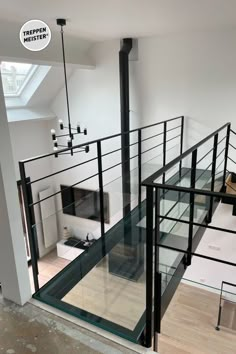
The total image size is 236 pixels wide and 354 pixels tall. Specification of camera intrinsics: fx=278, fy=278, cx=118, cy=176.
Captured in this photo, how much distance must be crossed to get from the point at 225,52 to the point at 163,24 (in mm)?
1089

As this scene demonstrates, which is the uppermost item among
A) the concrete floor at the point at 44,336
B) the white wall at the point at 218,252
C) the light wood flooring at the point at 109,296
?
the concrete floor at the point at 44,336

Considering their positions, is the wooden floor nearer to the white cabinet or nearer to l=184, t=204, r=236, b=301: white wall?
l=184, t=204, r=236, b=301: white wall

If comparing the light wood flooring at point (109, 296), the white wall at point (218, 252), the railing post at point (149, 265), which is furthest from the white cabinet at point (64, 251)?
the railing post at point (149, 265)

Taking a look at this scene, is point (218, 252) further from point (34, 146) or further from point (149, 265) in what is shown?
point (34, 146)

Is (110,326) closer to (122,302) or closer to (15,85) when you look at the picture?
(122,302)

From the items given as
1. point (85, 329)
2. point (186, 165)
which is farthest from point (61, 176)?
point (85, 329)

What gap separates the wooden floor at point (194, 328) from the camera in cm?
390

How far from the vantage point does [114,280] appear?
250 cm

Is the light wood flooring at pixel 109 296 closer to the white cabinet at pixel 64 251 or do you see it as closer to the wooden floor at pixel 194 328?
the wooden floor at pixel 194 328

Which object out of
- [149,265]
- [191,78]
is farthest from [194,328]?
[191,78]

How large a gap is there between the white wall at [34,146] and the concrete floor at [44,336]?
3.73 m

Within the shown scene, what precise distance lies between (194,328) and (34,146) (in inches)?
181

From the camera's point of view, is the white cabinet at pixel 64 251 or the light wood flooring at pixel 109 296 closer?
the light wood flooring at pixel 109 296

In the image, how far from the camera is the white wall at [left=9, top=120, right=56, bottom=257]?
5.63 meters
